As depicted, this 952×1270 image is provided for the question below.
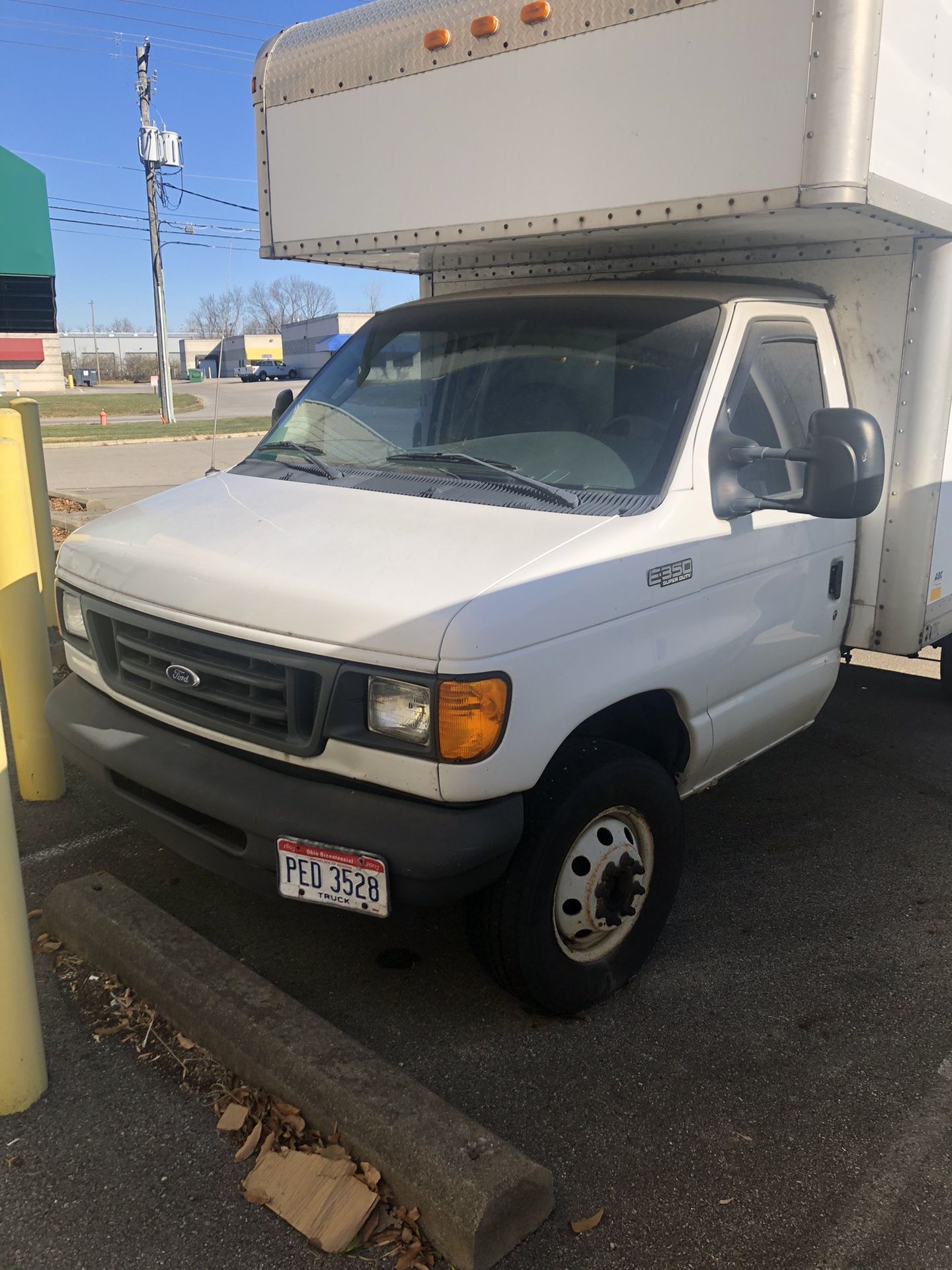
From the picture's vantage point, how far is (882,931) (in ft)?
12.5

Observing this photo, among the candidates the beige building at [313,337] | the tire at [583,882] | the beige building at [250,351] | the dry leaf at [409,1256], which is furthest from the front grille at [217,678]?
the beige building at [250,351]

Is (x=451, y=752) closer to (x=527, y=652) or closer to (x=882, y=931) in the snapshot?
(x=527, y=652)

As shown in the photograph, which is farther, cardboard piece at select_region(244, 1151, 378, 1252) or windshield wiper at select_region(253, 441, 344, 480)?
windshield wiper at select_region(253, 441, 344, 480)

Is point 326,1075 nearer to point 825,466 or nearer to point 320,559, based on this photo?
point 320,559

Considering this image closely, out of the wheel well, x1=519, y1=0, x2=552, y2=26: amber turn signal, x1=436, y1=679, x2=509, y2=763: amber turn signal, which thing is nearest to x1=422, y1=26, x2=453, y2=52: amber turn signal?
x1=519, y1=0, x2=552, y2=26: amber turn signal

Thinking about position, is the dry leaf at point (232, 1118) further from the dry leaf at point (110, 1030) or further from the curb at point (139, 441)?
the curb at point (139, 441)

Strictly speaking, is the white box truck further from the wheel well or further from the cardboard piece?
the cardboard piece

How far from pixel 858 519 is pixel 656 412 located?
1.32 meters

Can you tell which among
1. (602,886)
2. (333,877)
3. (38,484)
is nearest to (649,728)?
(602,886)

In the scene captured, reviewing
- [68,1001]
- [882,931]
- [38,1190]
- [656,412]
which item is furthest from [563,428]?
[38,1190]

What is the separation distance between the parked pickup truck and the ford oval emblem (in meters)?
69.7

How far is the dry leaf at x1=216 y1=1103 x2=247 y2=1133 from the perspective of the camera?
2.69 meters

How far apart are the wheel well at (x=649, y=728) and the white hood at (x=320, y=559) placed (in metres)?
0.60

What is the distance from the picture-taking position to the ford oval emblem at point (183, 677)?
3.03 m
